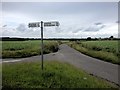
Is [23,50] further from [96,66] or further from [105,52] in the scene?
[96,66]

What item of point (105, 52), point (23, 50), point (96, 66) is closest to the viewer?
point (96, 66)

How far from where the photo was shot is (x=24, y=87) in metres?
10.4

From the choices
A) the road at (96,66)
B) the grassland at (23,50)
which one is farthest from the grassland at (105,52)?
the grassland at (23,50)

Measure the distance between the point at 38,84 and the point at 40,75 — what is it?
225 centimetres

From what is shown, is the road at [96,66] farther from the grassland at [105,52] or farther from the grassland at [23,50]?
the grassland at [23,50]

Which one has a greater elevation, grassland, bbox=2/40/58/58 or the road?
grassland, bbox=2/40/58/58

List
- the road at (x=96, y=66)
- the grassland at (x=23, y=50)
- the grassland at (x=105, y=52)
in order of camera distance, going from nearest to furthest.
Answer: the road at (x=96, y=66)
the grassland at (x=105, y=52)
the grassland at (x=23, y=50)

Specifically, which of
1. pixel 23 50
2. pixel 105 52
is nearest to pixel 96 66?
pixel 105 52

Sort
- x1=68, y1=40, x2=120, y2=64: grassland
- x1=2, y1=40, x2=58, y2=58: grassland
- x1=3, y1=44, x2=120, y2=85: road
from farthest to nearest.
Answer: x1=2, y1=40, x2=58, y2=58: grassland, x1=68, y1=40, x2=120, y2=64: grassland, x1=3, y1=44, x2=120, y2=85: road

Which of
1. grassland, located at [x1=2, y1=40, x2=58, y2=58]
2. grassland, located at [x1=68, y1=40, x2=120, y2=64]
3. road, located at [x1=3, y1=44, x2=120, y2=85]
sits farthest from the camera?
grassland, located at [x1=2, y1=40, x2=58, y2=58]

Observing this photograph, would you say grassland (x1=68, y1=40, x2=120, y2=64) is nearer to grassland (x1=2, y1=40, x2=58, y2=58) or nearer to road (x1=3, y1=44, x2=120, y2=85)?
road (x1=3, y1=44, x2=120, y2=85)

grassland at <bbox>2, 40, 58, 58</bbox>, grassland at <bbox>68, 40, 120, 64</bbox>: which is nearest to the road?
grassland at <bbox>68, 40, 120, 64</bbox>

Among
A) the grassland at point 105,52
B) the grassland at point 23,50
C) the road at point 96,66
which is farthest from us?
the grassland at point 23,50

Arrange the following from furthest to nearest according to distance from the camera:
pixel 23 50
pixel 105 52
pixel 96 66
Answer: pixel 23 50 → pixel 105 52 → pixel 96 66
